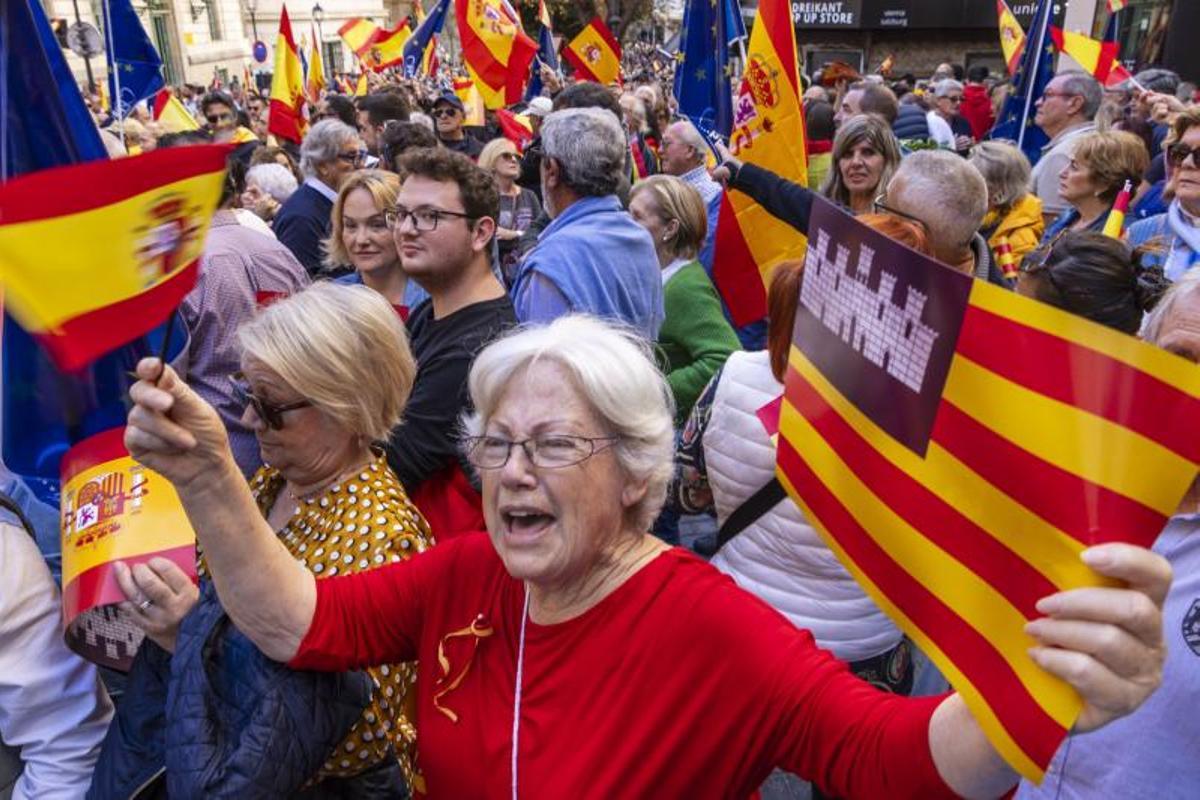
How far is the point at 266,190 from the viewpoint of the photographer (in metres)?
6.11

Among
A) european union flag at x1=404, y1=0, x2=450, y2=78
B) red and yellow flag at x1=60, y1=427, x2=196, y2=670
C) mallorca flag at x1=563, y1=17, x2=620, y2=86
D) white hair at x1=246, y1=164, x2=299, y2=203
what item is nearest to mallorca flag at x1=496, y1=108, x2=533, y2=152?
white hair at x1=246, y1=164, x2=299, y2=203

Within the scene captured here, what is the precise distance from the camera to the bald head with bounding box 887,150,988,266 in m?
3.38

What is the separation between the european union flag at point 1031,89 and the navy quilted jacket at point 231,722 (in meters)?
6.49

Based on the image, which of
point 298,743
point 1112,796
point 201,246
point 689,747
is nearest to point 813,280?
point 689,747

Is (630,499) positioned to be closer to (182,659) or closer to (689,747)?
(689,747)

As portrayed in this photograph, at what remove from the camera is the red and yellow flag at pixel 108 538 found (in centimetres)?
176

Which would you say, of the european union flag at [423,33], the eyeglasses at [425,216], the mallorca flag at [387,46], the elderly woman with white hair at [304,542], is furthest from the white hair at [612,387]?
the mallorca flag at [387,46]

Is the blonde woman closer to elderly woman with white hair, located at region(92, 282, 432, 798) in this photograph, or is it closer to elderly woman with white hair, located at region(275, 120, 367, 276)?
elderly woman with white hair, located at region(275, 120, 367, 276)

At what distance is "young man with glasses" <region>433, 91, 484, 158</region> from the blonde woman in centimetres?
454

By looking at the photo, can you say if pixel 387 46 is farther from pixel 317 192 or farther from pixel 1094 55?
pixel 1094 55

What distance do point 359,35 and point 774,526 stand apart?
41.5 ft

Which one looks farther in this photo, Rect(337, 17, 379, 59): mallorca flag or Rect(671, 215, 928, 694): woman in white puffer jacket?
Rect(337, 17, 379, 59): mallorca flag

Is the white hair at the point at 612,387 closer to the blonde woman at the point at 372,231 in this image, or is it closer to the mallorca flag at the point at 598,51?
the blonde woman at the point at 372,231

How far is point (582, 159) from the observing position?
3.56m
